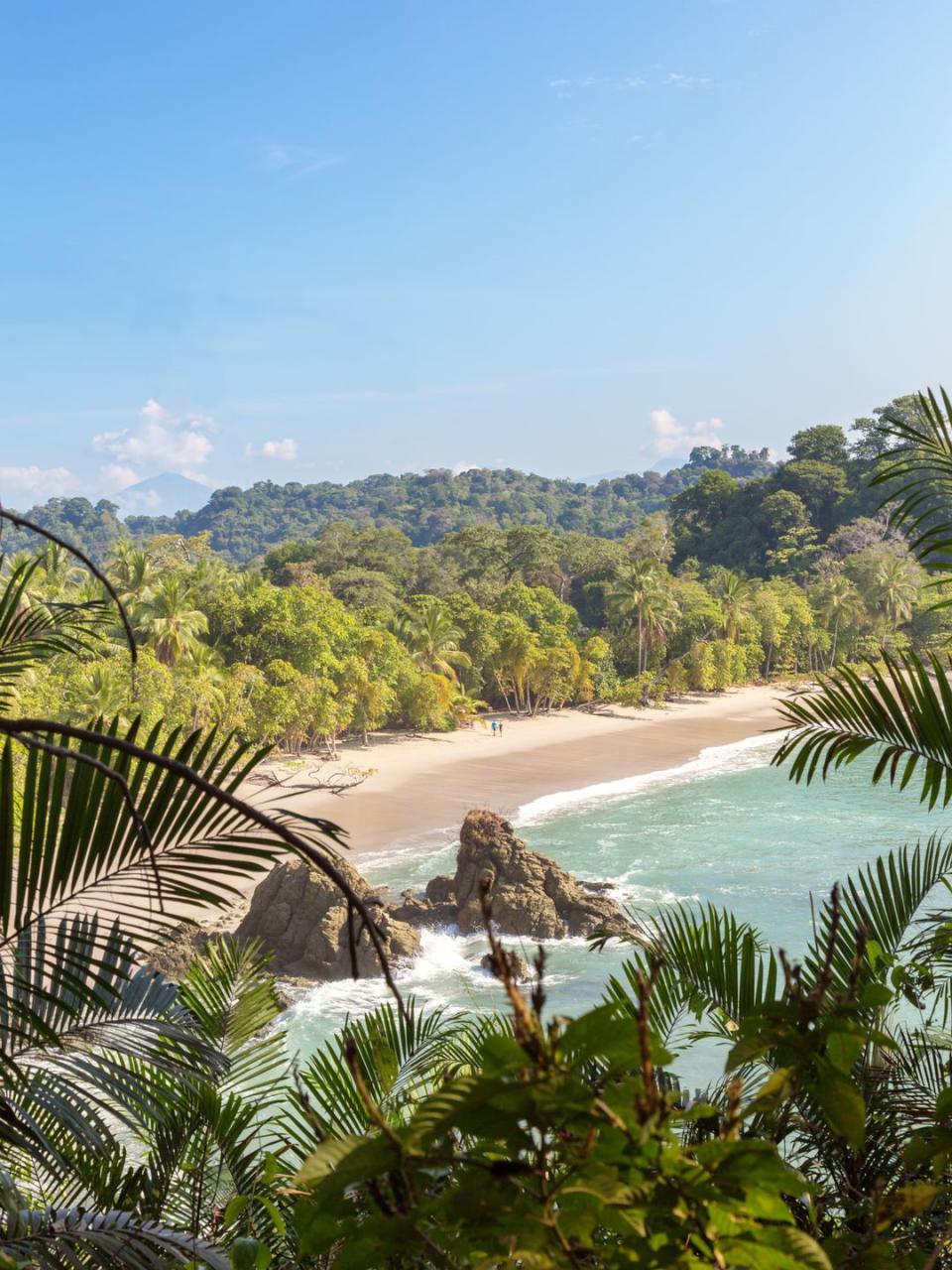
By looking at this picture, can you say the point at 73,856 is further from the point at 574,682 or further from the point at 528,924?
the point at 574,682

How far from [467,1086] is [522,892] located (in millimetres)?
15580

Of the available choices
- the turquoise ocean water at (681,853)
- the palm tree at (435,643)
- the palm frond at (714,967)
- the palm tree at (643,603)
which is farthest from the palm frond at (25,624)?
the palm tree at (643,603)

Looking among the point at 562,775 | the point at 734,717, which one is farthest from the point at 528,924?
the point at 734,717

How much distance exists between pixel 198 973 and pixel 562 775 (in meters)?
25.2

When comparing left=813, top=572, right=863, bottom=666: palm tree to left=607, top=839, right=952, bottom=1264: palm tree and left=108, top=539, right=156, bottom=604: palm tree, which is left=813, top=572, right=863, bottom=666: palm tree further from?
left=607, top=839, right=952, bottom=1264: palm tree

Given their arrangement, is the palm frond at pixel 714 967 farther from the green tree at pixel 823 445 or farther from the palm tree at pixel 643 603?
the green tree at pixel 823 445

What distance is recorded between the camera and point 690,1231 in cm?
83

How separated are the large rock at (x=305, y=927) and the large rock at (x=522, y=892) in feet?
4.75

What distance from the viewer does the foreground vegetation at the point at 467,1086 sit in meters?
0.78

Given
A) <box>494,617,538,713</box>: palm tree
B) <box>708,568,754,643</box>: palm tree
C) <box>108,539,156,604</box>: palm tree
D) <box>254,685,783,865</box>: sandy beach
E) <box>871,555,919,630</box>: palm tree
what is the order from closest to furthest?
<box>254,685,783,865</box>: sandy beach → <box>108,539,156,604</box>: palm tree → <box>494,617,538,713</box>: palm tree → <box>708,568,754,643</box>: palm tree → <box>871,555,919,630</box>: palm tree

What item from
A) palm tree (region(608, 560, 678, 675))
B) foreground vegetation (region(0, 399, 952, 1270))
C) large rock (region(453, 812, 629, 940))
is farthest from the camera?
palm tree (region(608, 560, 678, 675))

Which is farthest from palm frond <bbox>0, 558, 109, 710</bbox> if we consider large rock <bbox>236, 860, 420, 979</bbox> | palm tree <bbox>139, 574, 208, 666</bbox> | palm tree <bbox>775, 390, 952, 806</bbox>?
palm tree <bbox>139, 574, 208, 666</bbox>

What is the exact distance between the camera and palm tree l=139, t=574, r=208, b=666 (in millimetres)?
26172

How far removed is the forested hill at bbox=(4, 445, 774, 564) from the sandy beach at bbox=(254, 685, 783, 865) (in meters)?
60.9
